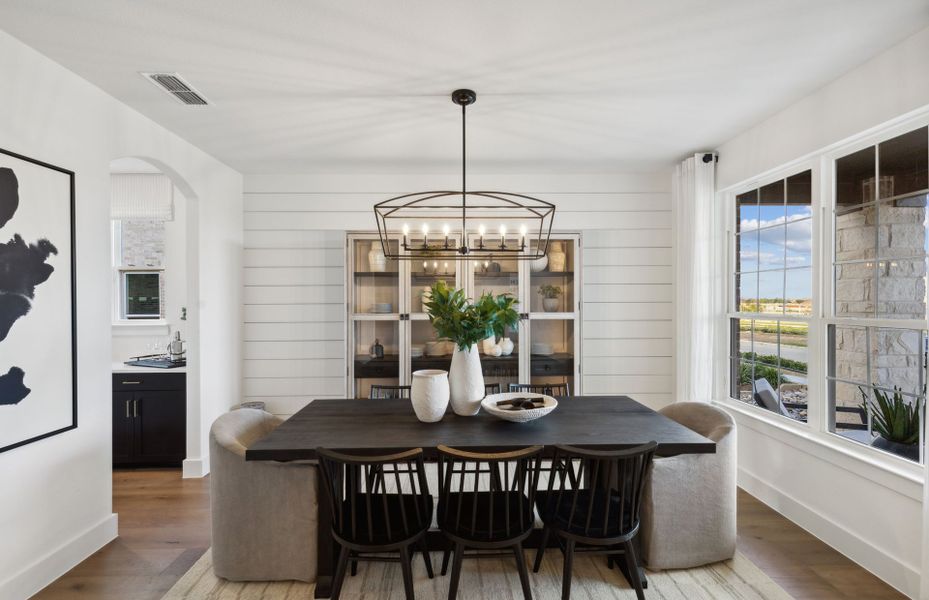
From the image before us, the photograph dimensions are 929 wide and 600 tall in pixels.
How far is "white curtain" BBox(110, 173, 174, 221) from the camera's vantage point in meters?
4.54

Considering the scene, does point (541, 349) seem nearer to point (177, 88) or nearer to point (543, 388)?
point (543, 388)

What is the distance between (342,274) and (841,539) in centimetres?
389

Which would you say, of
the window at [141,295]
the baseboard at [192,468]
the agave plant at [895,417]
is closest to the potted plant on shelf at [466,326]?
the agave plant at [895,417]

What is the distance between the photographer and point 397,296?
4.22 m

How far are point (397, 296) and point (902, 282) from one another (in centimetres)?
325

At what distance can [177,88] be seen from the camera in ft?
8.88

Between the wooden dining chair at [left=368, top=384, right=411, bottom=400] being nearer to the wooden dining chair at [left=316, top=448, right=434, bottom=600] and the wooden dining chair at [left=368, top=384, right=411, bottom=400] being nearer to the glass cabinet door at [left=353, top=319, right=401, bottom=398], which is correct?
the glass cabinet door at [left=353, top=319, right=401, bottom=398]

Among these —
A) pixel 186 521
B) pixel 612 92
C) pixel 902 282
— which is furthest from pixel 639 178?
pixel 186 521

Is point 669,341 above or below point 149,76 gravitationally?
below

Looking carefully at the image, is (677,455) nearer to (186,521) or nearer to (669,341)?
(669,341)

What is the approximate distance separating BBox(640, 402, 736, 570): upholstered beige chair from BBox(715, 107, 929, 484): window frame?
74 centimetres

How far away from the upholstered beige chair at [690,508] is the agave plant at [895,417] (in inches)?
31.2

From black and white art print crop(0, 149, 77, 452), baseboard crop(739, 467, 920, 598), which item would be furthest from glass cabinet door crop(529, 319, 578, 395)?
black and white art print crop(0, 149, 77, 452)

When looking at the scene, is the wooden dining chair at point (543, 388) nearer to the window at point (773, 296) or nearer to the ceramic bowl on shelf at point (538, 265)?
the ceramic bowl on shelf at point (538, 265)
